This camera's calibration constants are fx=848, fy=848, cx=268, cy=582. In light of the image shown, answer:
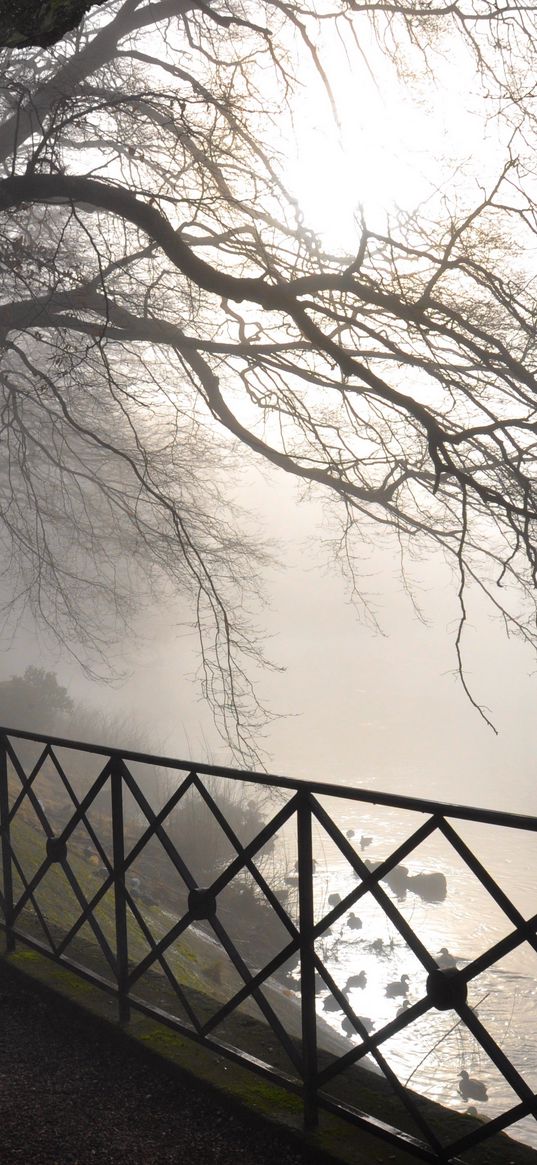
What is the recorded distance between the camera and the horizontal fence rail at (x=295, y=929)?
2.13 m

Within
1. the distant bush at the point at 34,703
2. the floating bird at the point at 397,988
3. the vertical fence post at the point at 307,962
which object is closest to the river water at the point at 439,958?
the floating bird at the point at 397,988

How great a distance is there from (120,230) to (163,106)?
2.03m

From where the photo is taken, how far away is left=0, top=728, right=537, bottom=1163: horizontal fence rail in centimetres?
213

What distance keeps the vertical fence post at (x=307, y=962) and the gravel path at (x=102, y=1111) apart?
0.12m

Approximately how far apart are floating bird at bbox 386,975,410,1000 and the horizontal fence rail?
27 millimetres

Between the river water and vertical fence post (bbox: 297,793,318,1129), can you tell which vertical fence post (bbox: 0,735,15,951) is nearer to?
vertical fence post (bbox: 297,793,318,1129)

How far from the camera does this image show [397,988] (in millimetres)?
9852

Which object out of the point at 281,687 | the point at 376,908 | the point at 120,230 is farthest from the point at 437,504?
the point at 281,687

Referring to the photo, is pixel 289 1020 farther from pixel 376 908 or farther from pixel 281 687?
pixel 281 687

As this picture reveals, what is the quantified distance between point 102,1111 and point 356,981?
321 inches

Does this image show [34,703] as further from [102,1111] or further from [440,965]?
[102,1111]

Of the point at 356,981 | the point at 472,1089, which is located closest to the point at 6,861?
the point at 472,1089

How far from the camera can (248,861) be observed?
2434 millimetres

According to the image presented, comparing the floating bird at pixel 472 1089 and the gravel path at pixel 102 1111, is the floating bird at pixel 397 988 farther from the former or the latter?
the gravel path at pixel 102 1111
